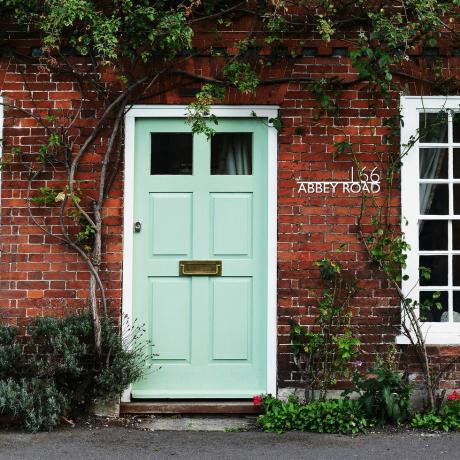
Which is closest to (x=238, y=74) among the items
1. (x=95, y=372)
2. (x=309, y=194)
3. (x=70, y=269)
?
(x=309, y=194)

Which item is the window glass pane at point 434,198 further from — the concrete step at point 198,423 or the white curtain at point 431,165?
the concrete step at point 198,423

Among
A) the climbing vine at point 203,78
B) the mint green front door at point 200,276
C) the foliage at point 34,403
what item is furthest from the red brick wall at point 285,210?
the foliage at point 34,403

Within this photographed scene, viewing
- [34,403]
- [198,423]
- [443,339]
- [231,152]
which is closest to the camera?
[34,403]

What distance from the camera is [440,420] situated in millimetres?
6426

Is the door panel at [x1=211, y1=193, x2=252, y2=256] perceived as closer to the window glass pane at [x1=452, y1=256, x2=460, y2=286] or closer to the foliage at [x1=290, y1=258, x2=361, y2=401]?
the foliage at [x1=290, y1=258, x2=361, y2=401]

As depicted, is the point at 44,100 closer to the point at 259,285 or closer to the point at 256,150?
the point at 256,150

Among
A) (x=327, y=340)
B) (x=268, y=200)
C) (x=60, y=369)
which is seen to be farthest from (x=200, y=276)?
(x=60, y=369)

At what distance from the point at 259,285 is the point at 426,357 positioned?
157cm

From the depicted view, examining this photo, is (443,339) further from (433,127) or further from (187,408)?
(187,408)

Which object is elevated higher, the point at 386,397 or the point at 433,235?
the point at 433,235

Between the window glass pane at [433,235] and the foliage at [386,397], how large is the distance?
1.22 meters

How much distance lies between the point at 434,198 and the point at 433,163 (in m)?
0.32

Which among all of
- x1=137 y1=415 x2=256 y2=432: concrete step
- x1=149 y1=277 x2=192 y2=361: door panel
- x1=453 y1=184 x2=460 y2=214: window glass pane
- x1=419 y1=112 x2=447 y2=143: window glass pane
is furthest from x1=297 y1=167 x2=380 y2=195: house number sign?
x1=137 y1=415 x2=256 y2=432: concrete step

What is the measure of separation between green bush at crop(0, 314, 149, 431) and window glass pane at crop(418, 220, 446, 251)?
276cm
